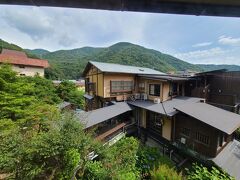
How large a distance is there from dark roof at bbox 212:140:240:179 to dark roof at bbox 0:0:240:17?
9.62m

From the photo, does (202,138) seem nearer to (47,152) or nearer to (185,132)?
(185,132)

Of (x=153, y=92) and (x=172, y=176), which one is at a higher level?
(x=153, y=92)

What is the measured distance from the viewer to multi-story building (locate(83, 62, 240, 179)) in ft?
29.2

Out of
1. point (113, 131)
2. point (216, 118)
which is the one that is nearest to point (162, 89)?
point (216, 118)

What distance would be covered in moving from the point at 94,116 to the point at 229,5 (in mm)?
10274

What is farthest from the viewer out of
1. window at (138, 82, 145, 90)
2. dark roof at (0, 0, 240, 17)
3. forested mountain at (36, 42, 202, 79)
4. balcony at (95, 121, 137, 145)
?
forested mountain at (36, 42, 202, 79)

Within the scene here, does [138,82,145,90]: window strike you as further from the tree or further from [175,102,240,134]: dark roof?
the tree

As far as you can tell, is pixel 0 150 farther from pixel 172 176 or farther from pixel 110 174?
pixel 172 176

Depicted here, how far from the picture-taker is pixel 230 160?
8.55 m

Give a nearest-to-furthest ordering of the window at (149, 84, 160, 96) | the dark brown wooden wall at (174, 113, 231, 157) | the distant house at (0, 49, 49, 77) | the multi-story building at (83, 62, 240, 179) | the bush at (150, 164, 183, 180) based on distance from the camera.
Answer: the bush at (150, 164, 183, 180), the dark brown wooden wall at (174, 113, 231, 157), the multi-story building at (83, 62, 240, 179), the window at (149, 84, 160, 96), the distant house at (0, 49, 49, 77)

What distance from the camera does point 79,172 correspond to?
7105 mm

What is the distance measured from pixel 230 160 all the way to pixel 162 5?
36.0 feet

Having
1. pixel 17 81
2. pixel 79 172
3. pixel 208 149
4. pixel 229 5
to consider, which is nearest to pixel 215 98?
pixel 208 149

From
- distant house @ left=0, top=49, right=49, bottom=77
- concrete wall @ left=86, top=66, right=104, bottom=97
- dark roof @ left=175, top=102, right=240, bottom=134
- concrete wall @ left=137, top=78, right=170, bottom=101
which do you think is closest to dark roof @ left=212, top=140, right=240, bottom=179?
dark roof @ left=175, top=102, right=240, bottom=134
